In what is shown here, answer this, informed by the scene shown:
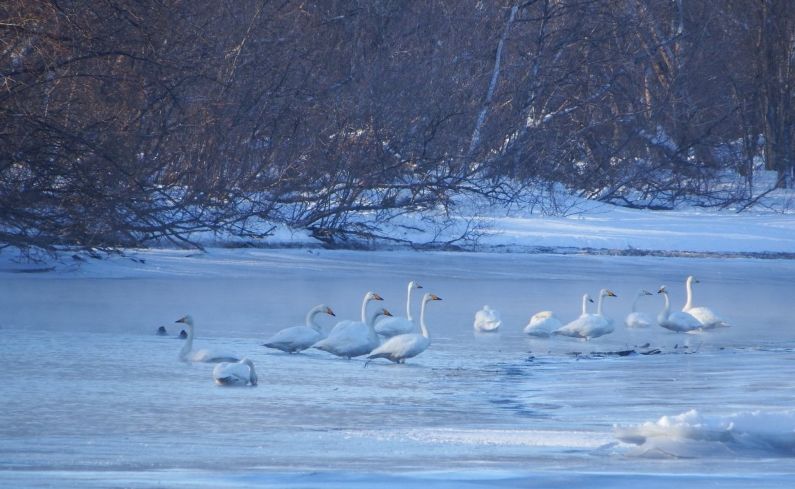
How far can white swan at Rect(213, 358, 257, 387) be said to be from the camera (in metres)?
6.51

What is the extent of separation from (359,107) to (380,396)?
12284mm

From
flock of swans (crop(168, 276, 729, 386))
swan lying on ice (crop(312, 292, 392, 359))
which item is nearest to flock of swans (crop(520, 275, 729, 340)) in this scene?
flock of swans (crop(168, 276, 729, 386))

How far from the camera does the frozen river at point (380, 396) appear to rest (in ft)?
14.3

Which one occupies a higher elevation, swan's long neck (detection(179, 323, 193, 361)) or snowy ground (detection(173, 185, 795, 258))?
snowy ground (detection(173, 185, 795, 258))

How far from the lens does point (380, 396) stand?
6.39 m

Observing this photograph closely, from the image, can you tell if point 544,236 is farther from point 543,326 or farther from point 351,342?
point 351,342

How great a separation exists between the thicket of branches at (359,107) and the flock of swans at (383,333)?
371 cm

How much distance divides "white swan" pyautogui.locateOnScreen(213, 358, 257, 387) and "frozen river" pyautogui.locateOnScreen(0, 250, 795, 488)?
10cm

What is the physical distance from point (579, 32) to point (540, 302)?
12.7 metres

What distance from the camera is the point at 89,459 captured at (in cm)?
452

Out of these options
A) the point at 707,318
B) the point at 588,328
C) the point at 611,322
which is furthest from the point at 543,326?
the point at 707,318

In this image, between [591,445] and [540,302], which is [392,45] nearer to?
Answer: [540,302]

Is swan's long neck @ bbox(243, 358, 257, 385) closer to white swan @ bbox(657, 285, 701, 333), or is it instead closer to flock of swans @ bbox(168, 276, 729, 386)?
flock of swans @ bbox(168, 276, 729, 386)

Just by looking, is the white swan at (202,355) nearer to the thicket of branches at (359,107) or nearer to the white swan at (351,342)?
the white swan at (351,342)
